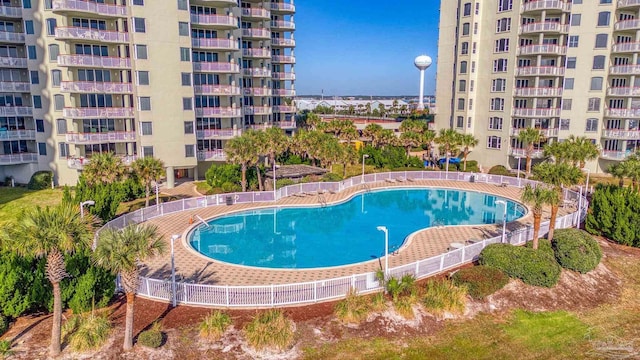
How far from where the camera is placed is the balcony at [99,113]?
4272 centimetres

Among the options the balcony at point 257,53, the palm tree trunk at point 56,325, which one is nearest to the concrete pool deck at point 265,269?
the palm tree trunk at point 56,325

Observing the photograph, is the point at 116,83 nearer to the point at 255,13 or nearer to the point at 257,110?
the point at 257,110

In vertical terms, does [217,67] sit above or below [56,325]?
above

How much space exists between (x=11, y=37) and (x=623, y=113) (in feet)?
216

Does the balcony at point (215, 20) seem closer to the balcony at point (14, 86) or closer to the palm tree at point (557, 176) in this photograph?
the balcony at point (14, 86)

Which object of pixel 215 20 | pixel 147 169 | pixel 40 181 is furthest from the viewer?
pixel 215 20

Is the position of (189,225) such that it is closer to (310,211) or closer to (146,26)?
(310,211)

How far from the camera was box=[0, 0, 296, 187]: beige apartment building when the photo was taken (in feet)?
141

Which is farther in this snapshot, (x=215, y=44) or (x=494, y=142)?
(x=494, y=142)

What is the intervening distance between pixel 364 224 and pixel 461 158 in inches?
1140

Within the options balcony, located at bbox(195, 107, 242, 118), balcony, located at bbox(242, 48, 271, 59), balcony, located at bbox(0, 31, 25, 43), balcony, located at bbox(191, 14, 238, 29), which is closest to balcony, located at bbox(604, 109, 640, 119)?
balcony, located at bbox(242, 48, 271, 59)

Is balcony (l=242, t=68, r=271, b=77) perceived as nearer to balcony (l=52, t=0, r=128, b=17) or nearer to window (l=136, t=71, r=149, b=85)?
window (l=136, t=71, r=149, b=85)

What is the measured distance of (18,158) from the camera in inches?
1848

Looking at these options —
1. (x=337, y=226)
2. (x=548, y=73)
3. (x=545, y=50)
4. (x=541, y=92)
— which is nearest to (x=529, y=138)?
(x=541, y=92)
